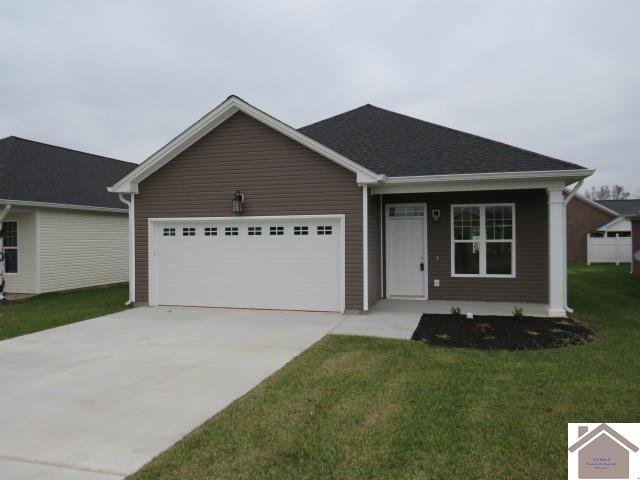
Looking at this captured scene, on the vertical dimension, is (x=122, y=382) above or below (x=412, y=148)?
below

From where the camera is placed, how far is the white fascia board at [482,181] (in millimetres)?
9328

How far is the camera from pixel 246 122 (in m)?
10.8

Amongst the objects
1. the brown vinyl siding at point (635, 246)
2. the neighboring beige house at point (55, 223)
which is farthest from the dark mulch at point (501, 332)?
the brown vinyl siding at point (635, 246)

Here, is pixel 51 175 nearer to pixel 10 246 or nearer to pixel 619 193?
pixel 10 246

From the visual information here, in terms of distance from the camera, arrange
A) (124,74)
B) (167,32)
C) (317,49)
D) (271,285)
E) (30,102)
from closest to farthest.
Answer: (271,285) < (167,32) < (317,49) < (124,74) < (30,102)

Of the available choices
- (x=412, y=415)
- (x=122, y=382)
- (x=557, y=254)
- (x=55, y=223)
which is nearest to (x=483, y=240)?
(x=557, y=254)

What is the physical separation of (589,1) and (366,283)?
8515 millimetres

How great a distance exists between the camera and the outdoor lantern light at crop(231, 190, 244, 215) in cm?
1062

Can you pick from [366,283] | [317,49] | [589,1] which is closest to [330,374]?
[366,283]

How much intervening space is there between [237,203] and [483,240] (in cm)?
578

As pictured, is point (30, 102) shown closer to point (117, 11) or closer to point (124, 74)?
point (124, 74)

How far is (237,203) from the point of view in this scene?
10609mm

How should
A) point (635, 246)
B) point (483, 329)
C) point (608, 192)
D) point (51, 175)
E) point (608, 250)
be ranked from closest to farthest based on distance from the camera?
point (483, 329), point (51, 175), point (635, 246), point (608, 250), point (608, 192)

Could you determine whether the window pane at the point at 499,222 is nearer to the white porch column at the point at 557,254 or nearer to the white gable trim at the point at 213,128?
the white porch column at the point at 557,254
